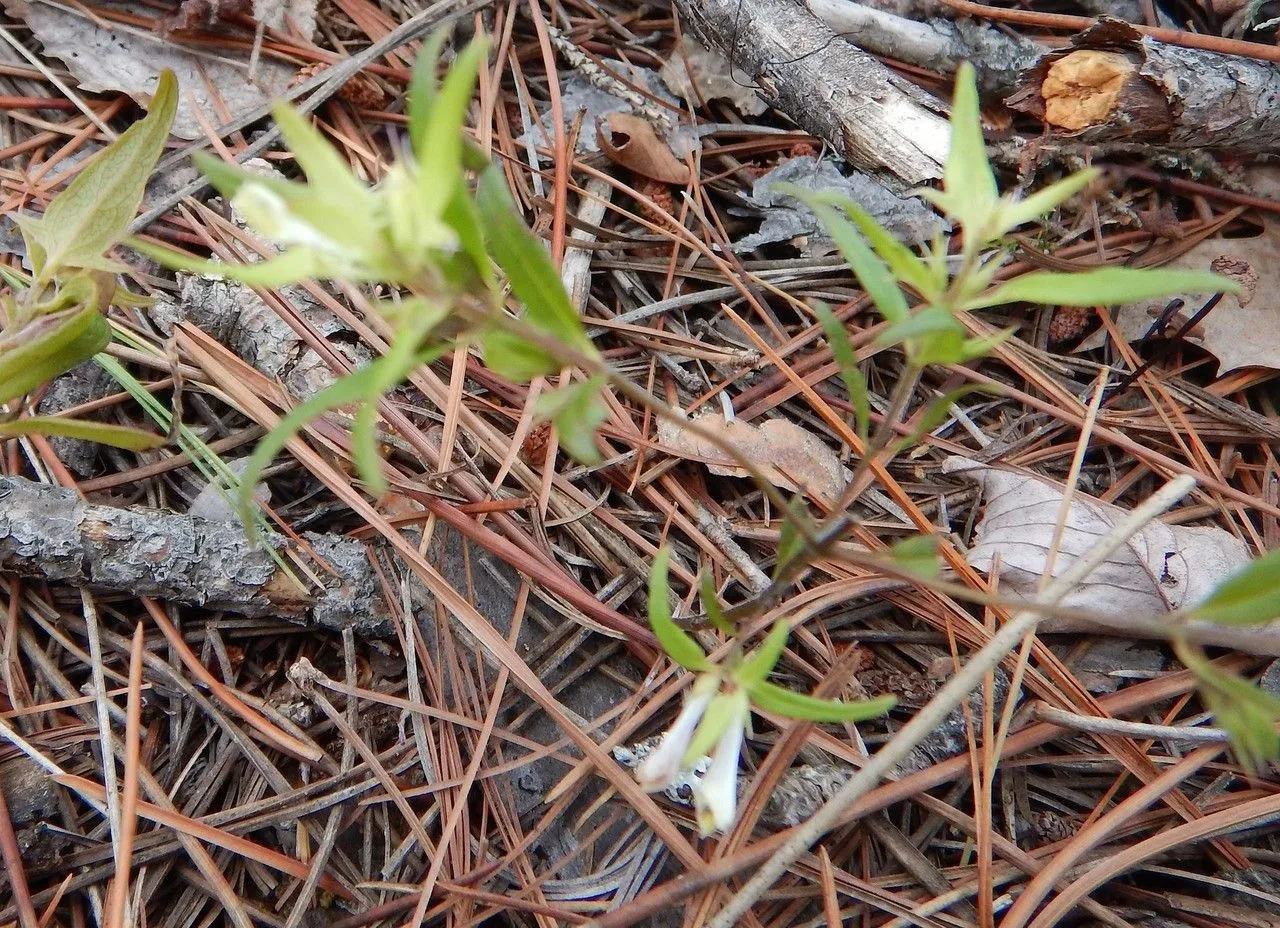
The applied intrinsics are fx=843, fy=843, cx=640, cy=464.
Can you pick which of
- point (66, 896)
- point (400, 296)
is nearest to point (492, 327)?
point (400, 296)

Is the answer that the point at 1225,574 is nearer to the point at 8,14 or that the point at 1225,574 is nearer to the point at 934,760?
the point at 934,760

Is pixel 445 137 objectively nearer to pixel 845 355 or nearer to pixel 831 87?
pixel 845 355

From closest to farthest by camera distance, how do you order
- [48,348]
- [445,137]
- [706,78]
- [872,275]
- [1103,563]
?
1. [445,137]
2. [872,275]
3. [48,348]
4. [1103,563]
5. [706,78]

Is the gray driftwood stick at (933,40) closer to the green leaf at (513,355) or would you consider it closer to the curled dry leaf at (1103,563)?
the curled dry leaf at (1103,563)

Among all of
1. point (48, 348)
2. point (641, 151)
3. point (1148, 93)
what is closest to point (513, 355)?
point (48, 348)

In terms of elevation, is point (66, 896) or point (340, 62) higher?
point (340, 62)

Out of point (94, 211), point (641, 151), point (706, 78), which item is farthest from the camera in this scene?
point (706, 78)

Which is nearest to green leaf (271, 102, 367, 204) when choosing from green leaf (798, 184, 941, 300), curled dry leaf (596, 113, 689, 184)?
green leaf (798, 184, 941, 300)
